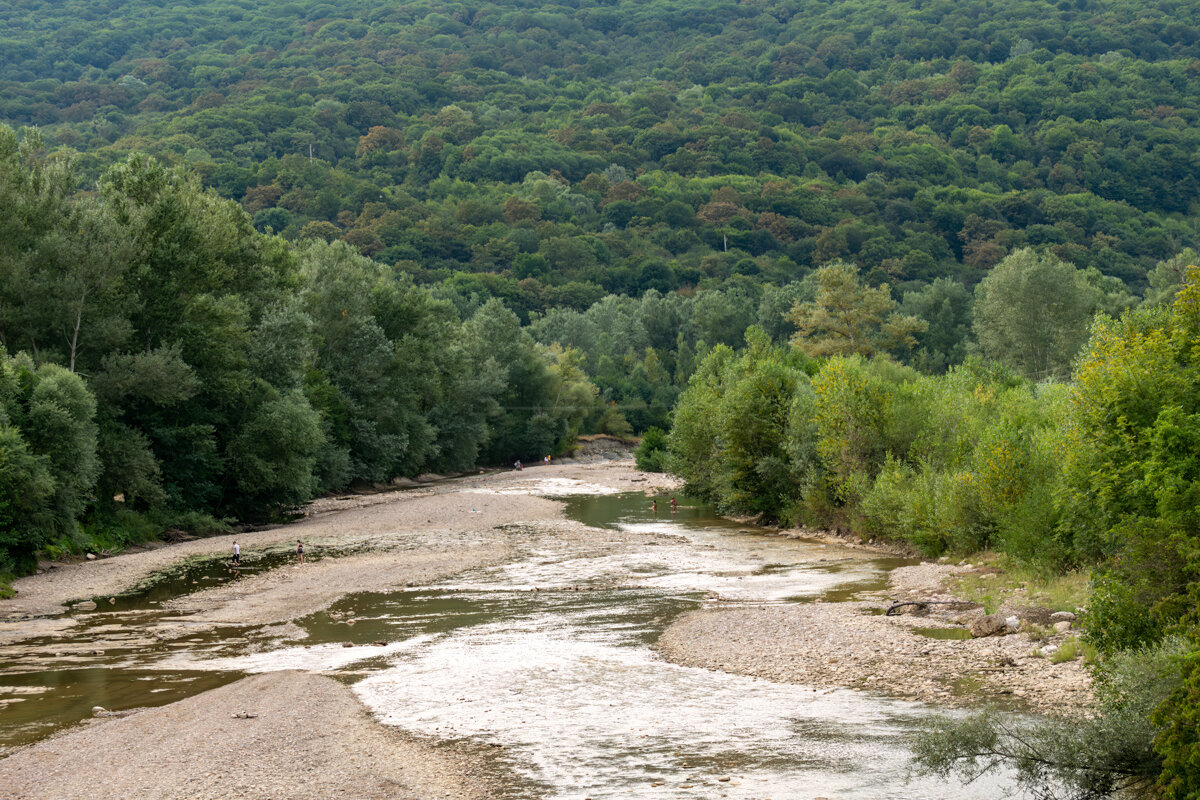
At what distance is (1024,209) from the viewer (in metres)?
200

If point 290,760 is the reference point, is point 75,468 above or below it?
above

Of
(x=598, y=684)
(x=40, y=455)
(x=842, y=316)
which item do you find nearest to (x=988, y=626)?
(x=598, y=684)

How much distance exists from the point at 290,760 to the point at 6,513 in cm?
2514

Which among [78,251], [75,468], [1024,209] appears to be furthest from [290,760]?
[1024,209]

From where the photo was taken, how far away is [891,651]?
24984 mm

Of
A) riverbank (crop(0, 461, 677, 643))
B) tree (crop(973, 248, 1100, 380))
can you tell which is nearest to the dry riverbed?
riverbank (crop(0, 461, 677, 643))

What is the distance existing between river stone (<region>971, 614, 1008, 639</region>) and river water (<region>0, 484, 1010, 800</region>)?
19.4ft

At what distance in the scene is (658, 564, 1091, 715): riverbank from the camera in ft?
68.8

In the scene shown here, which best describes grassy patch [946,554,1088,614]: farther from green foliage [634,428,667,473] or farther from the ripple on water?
green foliage [634,428,667,473]

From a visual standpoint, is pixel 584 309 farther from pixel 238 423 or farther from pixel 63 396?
pixel 63 396

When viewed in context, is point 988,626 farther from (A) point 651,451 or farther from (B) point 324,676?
(A) point 651,451

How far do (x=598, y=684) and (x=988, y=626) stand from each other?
33.2 feet

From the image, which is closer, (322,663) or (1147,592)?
(1147,592)

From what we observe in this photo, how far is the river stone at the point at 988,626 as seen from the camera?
25927 mm
